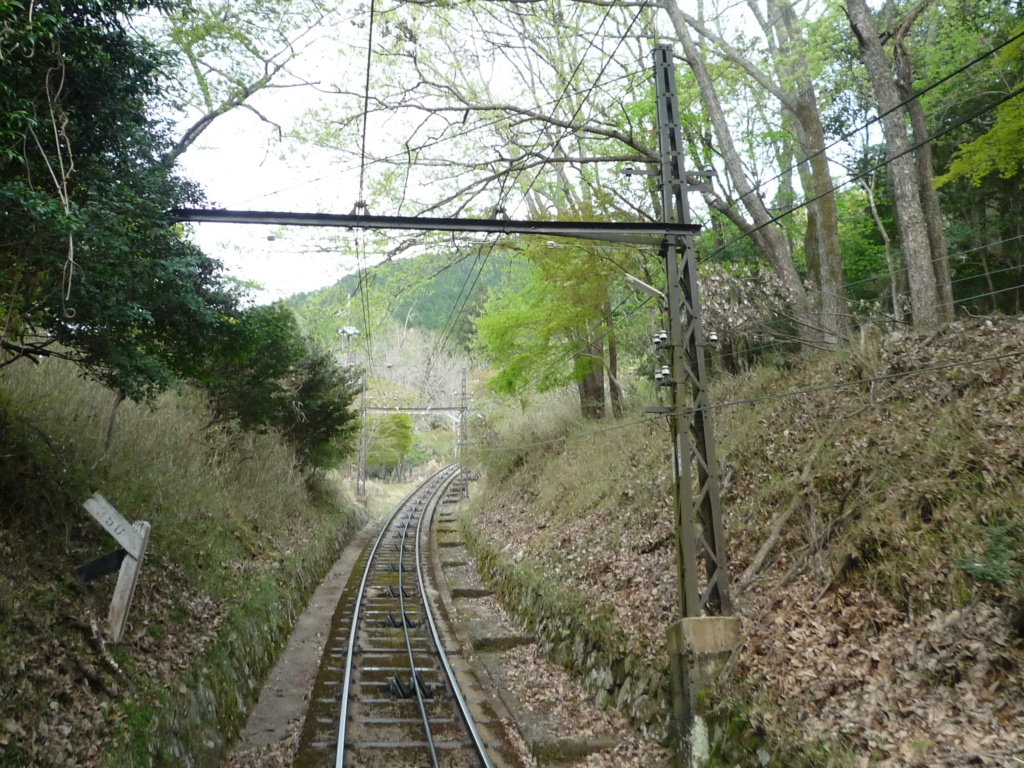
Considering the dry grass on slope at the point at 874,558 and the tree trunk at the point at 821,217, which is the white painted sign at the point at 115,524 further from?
the tree trunk at the point at 821,217

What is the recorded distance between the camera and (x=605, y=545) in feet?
43.7

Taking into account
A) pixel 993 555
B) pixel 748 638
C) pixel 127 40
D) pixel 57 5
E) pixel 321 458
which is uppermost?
pixel 127 40

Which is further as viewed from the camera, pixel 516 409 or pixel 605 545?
pixel 516 409

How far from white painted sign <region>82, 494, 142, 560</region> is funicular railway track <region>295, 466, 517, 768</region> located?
3.19 m

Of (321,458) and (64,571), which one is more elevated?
(321,458)

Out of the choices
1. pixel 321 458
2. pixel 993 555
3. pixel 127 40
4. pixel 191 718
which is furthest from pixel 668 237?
pixel 321 458

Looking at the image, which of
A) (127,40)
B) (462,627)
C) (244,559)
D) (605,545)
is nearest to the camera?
(127,40)

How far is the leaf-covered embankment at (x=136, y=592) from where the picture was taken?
655 centimetres

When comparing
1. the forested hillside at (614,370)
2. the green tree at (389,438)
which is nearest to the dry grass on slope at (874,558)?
the forested hillside at (614,370)

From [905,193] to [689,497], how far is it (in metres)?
6.91

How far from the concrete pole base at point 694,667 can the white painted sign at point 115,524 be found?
6.05 m

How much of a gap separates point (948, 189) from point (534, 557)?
13.2 metres

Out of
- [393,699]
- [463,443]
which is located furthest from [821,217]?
[463,443]

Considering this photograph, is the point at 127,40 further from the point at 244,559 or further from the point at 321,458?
the point at 321,458
